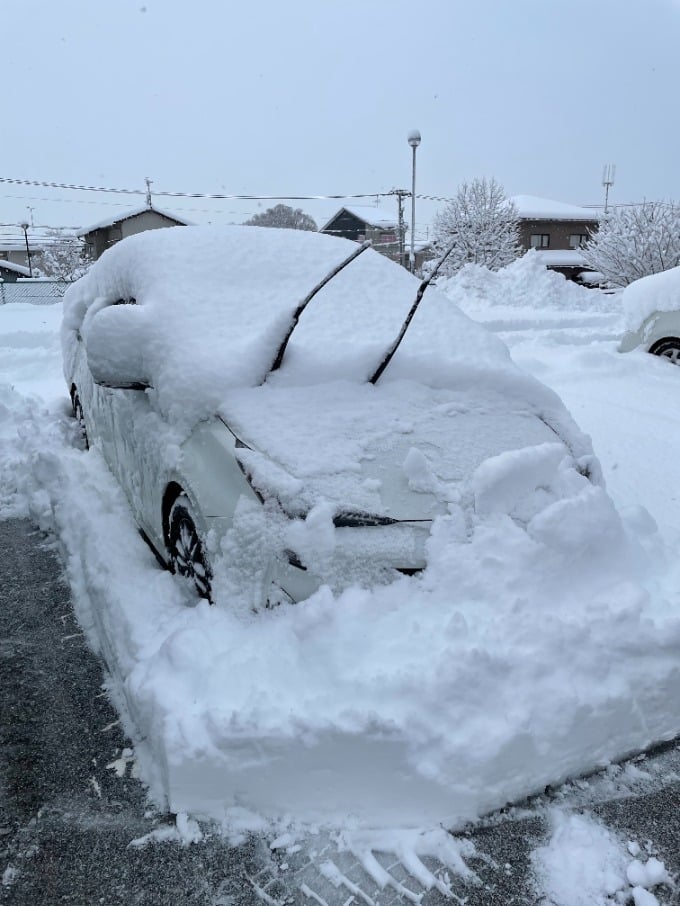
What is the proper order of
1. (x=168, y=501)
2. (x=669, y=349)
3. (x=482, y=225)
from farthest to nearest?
(x=482, y=225) → (x=669, y=349) → (x=168, y=501)

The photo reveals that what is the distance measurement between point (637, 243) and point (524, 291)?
217 inches

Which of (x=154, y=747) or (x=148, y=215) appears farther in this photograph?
(x=148, y=215)

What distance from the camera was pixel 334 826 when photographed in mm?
1995

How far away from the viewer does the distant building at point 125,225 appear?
40.9 meters

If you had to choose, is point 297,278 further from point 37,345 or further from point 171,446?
point 37,345

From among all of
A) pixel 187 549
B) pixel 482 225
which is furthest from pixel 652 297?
pixel 482 225

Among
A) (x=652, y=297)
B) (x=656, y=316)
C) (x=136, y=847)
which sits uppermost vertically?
(x=652, y=297)

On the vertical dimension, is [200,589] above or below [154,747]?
above

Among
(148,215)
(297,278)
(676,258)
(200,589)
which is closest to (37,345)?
(297,278)

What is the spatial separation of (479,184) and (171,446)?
35.0m

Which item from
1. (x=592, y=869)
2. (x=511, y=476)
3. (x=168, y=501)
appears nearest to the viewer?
(x=592, y=869)

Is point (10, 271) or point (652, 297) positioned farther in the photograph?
point (10, 271)

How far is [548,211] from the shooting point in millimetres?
45875

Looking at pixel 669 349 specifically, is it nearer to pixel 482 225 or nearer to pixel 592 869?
pixel 592 869
